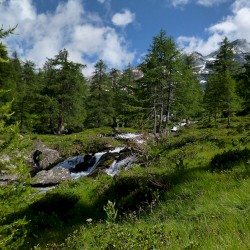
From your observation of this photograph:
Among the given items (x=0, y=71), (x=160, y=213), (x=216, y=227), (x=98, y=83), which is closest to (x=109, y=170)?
(x=160, y=213)

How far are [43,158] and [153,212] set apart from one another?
87.9ft

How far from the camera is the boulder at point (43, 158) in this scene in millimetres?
32812

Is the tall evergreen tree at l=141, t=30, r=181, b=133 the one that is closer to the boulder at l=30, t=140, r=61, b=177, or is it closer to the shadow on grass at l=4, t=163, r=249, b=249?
the boulder at l=30, t=140, r=61, b=177

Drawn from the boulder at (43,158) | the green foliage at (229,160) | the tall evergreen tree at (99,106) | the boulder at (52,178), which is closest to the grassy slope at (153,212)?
the green foliage at (229,160)

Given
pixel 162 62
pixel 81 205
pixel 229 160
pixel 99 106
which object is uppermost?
pixel 162 62

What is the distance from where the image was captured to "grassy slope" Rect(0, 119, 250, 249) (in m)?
5.06

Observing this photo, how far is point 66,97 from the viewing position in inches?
1993

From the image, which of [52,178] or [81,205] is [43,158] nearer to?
[52,178]

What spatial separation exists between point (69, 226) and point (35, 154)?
24988 millimetres

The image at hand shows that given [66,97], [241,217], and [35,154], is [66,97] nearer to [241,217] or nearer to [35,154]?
[35,154]

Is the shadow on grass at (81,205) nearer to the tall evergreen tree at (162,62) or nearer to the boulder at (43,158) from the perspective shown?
the boulder at (43,158)

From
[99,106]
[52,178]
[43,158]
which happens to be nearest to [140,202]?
[52,178]

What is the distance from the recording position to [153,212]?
8812mm

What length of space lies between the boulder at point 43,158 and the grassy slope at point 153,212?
1761 centimetres
